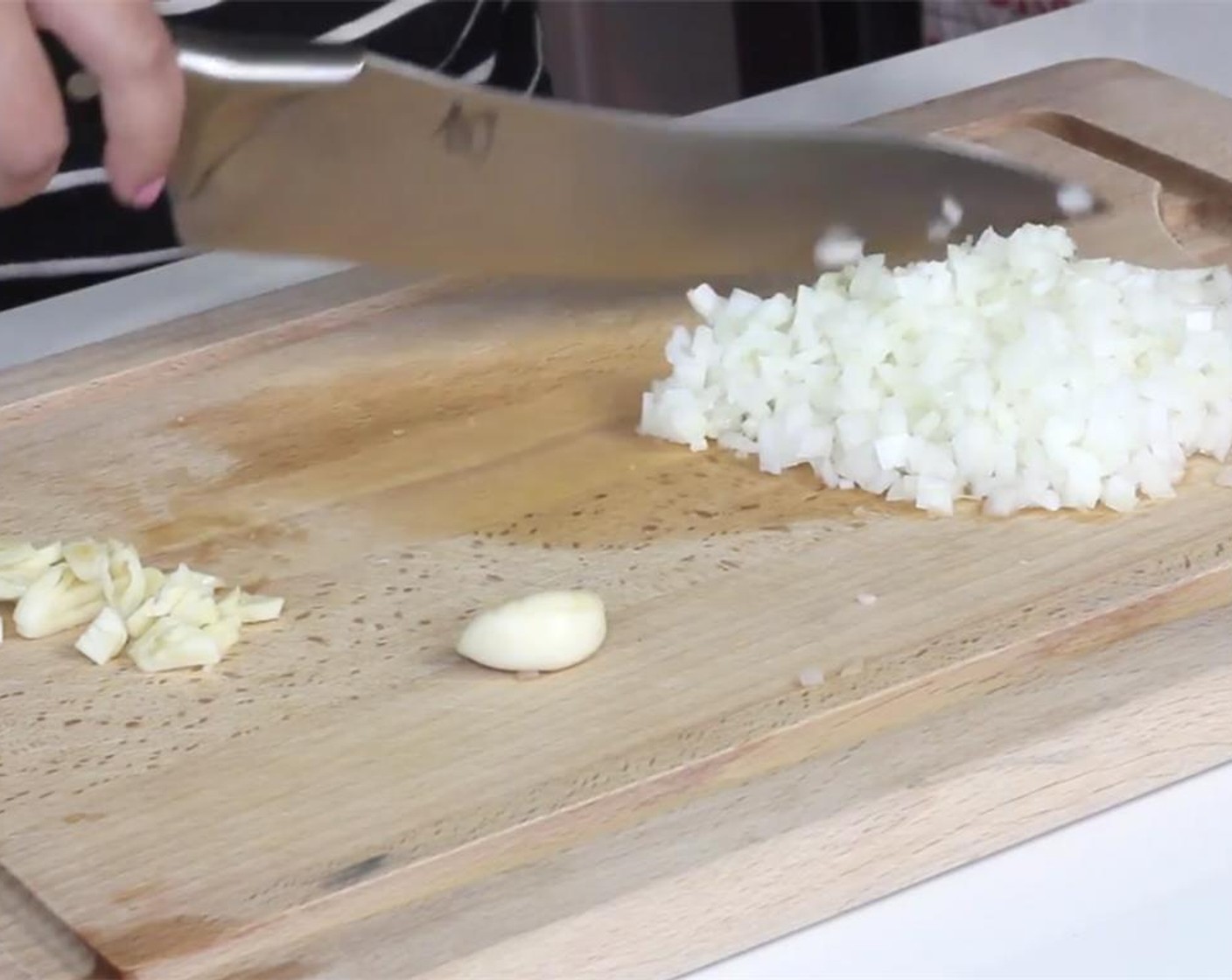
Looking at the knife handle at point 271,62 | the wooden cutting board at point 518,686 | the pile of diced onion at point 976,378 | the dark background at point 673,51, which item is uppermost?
the knife handle at point 271,62

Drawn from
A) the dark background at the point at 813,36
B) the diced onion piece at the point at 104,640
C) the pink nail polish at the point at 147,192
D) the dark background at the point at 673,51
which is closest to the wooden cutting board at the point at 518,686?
the diced onion piece at the point at 104,640

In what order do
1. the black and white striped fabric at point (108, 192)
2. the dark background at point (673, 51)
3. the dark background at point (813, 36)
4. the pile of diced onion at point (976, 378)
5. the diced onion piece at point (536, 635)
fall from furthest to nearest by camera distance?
the dark background at point (673, 51) → the dark background at point (813, 36) → the black and white striped fabric at point (108, 192) → the pile of diced onion at point (976, 378) → the diced onion piece at point (536, 635)

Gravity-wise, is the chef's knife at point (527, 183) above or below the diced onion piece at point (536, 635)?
above

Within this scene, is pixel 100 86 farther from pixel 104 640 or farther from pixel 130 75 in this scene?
pixel 104 640

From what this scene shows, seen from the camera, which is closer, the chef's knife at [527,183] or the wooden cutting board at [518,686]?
the wooden cutting board at [518,686]

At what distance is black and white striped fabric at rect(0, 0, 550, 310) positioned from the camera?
1510 millimetres

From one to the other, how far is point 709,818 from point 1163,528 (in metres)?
0.31

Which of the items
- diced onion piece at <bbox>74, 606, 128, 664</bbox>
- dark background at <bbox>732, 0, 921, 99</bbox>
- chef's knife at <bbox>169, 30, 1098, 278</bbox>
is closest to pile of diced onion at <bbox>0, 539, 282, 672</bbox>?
diced onion piece at <bbox>74, 606, 128, 664</bbox>

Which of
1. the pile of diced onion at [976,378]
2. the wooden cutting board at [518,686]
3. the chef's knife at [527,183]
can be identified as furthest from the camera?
the chef's knife at [527,183]

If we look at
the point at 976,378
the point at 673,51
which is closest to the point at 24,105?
the point at 976,378

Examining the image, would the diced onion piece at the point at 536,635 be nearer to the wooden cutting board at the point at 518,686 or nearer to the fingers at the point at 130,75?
the wooden cutting board at the point at 518,686

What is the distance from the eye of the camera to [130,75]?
1.04 metres

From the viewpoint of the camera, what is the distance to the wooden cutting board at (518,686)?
32.1 inches

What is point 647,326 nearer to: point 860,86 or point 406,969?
point 860,86
